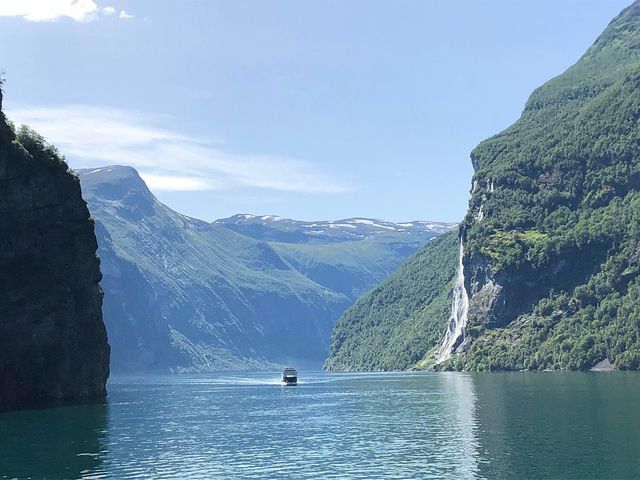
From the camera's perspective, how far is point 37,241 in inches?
5384

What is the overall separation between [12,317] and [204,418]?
3044cm

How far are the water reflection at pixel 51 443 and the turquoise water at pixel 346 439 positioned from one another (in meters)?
0.13

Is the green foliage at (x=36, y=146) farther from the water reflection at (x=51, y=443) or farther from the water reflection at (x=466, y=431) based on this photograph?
the water reflection at (x=466, y=431)

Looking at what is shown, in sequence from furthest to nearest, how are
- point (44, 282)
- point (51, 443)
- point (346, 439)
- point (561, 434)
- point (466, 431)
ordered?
point (44, 282) → point (466, 431) → point (346, 439) → point (51, 443) → point (561, 434)

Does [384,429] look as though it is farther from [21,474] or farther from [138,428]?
[21,474]

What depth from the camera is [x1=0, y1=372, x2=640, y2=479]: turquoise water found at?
2953 inches

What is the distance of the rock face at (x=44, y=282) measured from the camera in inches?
5133

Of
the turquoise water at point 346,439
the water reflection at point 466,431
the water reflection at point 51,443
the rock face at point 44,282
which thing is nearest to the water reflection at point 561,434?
the turquoise water at point 346,439

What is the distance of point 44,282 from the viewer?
450ft

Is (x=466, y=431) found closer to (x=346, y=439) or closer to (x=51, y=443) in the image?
(x=346, y=439)

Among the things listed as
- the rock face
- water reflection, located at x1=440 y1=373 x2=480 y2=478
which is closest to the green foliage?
the rock face

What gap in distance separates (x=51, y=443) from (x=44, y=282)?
4882 cm

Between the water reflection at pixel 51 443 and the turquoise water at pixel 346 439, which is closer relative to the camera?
the turquoise water at pixel 346 439

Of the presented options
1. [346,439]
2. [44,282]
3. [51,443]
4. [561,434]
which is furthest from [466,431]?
[44,282]
